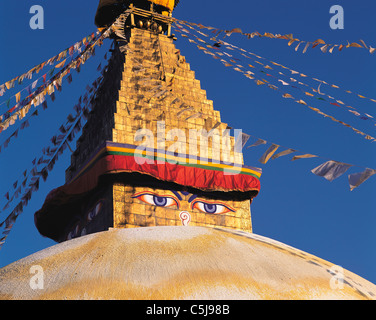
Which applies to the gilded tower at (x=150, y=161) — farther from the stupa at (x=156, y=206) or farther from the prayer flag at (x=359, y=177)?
the prayer flag at (x=359, y=177)

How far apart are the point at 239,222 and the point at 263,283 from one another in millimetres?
5356

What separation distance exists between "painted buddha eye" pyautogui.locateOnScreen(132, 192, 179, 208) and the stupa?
0.02 m

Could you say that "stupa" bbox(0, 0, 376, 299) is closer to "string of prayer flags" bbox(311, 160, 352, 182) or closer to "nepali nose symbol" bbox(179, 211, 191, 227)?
"nepali nose symbol" bbox(179, 211, 191, 227)

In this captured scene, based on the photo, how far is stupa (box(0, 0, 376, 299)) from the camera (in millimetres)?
6766

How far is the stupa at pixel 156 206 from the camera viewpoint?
6.77 m

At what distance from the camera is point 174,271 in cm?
682

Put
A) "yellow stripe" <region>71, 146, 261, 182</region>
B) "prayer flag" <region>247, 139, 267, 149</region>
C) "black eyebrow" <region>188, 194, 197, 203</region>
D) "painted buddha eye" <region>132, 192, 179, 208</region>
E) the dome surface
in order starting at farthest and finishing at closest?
1. "black eyebrow" <region>188, 194, 197, 203</region>
2. "painted buddha eye" <region>132, 192, 179, 208</region>
3. "yellow stripe" <region>71, 146, 261, 182</region>
4. "prayer flag" <region>247, 139, 267, 149</region>
5. the dome surface

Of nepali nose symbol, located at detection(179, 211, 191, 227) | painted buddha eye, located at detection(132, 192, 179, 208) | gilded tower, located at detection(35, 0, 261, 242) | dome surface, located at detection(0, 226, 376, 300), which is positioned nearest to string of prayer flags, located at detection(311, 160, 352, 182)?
dome surface, located at detection(0, 226, 376, 300)

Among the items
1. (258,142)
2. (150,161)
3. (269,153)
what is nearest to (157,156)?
(150,161)

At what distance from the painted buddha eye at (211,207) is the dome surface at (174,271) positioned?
3837mm

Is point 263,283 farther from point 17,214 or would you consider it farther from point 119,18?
point 119,18
